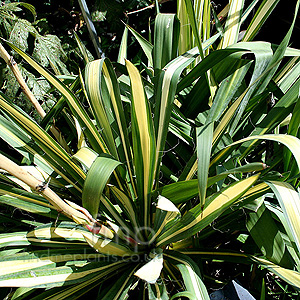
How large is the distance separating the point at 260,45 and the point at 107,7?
0.98 m

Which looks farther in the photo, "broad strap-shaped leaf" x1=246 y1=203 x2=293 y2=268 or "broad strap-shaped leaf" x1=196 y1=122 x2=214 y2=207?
"broad strap-shaped leaf" x1=246 y1=203 x2=293 y2=268

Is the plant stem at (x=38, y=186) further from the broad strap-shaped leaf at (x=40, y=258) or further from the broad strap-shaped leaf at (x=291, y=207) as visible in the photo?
the broad strap-shaped leaf at (x=291, y=207)

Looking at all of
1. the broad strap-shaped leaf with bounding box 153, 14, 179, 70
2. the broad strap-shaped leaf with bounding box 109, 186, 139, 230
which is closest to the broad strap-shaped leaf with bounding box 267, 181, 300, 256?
the broad strap-shaped leaf with bounding box 109, 186, 139, 230

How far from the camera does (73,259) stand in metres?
0.93

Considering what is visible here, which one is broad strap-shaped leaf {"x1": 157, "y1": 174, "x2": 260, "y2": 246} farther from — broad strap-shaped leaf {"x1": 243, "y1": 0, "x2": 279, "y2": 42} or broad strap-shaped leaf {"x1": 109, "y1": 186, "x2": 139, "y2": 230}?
broad strap-shaped leaf {"x1": 243, "y1": 0, "x2": 279, "y2": 42}

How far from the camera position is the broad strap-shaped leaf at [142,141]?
2.91 ft

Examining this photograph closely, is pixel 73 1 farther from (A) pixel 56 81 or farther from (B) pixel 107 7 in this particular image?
(A) pixel 56 81

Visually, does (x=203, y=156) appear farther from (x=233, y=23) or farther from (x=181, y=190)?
(x=233, y=23)

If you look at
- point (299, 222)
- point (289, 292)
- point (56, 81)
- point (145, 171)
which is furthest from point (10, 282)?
point (289, 292)

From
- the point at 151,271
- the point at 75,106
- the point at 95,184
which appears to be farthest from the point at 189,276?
the point at 75,106

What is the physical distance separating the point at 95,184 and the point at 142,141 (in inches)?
9.5

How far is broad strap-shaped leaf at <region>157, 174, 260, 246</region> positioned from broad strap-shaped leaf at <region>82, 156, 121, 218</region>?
0.21 meters

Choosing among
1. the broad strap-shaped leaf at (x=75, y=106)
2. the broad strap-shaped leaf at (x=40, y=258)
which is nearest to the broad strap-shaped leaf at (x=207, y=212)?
the broad strap-shaped leaf at (x=40, y=258)

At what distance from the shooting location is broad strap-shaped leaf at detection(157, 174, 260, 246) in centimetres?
78
